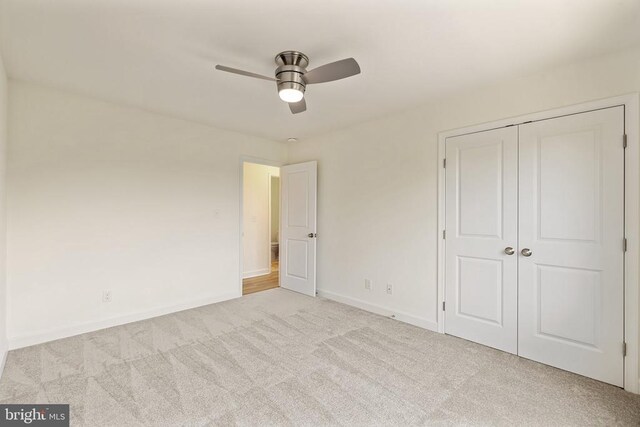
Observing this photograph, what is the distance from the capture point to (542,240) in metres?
2.47

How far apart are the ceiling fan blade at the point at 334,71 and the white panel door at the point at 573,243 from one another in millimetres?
1714

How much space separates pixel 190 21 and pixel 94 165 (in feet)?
6.98

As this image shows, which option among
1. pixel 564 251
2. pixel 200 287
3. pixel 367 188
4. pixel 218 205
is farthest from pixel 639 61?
pixel 200 287

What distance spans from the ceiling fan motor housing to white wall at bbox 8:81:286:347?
7.15ft

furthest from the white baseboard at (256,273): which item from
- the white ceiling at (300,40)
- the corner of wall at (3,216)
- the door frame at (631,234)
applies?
the door frame at (631,234)

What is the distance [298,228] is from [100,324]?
2.69 m

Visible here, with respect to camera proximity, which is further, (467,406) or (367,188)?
(367,188)

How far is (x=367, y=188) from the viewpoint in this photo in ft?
12.5

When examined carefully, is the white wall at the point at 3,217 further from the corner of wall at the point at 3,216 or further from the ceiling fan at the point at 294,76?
the ceiling fan at the point at 294,76

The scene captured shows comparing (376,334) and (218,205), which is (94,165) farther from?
(376,334)

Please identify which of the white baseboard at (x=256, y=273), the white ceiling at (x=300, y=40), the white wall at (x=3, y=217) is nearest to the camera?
the white ceiling at (x=300, y=40)

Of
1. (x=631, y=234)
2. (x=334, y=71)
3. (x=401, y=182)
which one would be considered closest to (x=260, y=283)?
(x=401, y=182)

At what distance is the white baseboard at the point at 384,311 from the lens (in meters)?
3.21

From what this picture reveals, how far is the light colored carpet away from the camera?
184cm
